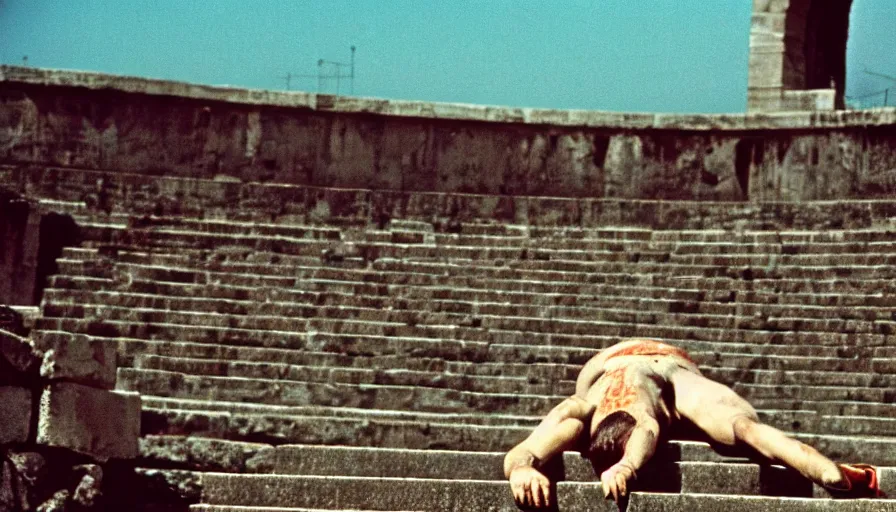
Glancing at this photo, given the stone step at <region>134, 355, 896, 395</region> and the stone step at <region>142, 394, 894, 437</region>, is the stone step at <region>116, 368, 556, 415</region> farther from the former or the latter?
the stone step at <region>142, 394, 894, 437</region>

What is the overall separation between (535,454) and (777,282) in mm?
6871

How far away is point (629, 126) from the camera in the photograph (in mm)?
17328

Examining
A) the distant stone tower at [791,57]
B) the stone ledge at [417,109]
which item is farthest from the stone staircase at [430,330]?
the distant stone tower at [791,57]

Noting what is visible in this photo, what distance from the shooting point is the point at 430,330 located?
1231 cm

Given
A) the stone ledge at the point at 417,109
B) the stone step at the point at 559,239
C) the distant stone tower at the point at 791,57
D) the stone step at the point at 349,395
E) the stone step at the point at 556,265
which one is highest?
the distant stone tower at the point at 791,57

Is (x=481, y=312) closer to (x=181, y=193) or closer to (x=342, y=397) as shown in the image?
(x=342, y=397)

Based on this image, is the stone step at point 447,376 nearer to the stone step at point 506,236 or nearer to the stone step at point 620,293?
the stone step at point 620,293

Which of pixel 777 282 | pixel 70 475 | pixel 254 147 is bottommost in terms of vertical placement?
pixel 70 475

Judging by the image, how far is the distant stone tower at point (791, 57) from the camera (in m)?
18.7

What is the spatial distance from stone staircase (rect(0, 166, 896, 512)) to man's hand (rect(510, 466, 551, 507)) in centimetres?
8

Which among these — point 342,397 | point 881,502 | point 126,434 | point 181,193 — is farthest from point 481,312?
point 881,502

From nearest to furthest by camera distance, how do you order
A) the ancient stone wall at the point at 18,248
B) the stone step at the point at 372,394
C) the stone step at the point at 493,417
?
the stone step at the point at 493,417 < the stone step at the point at 372,394 < the ancient stone wall at the point at 18,248

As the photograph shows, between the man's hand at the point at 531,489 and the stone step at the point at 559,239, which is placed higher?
the stone step at the point at 559,239

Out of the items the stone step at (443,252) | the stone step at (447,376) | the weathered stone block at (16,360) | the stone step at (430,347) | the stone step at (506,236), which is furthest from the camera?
the stone step at (506,236)
